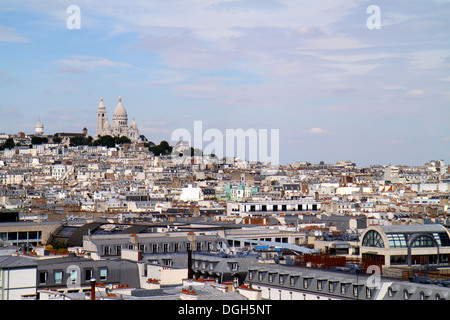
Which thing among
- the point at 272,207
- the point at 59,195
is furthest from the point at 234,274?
the point at 59,195

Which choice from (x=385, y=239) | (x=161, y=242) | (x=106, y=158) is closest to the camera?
(x=385, y=239)

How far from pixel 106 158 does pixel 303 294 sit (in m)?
152

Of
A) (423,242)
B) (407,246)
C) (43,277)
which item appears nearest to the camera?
(43,277)

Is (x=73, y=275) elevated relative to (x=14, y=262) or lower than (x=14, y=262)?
lower

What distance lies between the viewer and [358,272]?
19.0 metres

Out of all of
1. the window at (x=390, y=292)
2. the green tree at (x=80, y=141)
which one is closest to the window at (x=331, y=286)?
the window at (x=390, y=292)

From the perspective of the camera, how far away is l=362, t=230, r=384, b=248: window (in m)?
23.8

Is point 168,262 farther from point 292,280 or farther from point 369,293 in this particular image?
point 369,293

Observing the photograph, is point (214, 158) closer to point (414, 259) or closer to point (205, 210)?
point (205, 210)

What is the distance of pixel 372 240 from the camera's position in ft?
79.6

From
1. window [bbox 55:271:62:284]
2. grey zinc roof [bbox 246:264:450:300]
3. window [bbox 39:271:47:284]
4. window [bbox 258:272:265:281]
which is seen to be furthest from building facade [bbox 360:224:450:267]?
window [bbox 39:271:47:284]

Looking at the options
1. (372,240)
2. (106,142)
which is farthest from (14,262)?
(106,142)

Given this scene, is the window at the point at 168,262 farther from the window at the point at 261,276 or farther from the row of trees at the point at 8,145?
the row of trees at the point at 8,145
